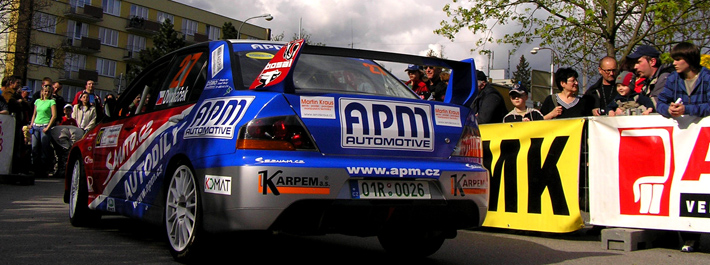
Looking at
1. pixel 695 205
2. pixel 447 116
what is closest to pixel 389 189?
pixel 447 116

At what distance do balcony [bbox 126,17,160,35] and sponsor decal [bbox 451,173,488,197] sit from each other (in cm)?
7115

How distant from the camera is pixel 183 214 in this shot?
15.6 ft

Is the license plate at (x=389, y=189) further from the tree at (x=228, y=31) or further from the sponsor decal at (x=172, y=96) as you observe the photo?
the tree at (x=228, y=31)

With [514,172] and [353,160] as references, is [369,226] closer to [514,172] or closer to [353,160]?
[353,160]

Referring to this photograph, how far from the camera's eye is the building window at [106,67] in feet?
233

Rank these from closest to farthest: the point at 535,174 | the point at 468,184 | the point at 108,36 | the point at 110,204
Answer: the point at 468,184
the point at 110,204
the point at 535,174
the point at 108,36

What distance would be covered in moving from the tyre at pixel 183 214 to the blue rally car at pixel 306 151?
0.01 metres

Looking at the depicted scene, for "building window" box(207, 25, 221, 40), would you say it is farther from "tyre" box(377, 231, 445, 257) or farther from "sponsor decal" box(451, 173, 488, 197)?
"sponsor decal" box(451, 173, 488, 197)

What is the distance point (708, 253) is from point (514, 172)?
2.03m

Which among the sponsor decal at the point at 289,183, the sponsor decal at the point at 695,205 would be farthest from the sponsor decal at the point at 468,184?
the sponsor decal at the point at 695,205

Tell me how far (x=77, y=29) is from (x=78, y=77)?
179 inches

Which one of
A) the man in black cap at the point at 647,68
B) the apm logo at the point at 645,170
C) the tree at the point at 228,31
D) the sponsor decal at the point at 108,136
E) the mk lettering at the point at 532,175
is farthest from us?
the tree at the point at 228,31

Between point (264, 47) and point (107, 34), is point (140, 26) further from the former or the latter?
point (264, 47)

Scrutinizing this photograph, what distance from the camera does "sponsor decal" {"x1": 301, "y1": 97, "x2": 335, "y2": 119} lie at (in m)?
4.29
